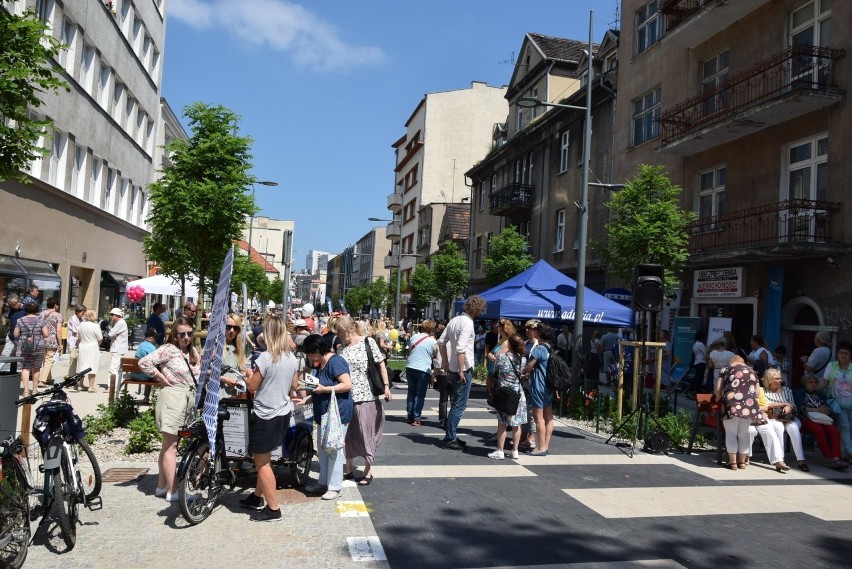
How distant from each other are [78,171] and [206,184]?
13329mm

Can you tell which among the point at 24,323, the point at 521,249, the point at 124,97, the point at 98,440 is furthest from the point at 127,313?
the point at 98,440

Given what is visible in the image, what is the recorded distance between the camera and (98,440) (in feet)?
29.3

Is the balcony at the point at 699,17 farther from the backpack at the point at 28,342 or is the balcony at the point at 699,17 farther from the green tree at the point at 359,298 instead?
the green tree at the point at 359,298

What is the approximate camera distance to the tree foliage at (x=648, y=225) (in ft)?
52.1

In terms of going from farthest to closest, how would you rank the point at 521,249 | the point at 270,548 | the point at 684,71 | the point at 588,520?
the point at 521,249
the point at 684,71
the point at 588,520
the point at 270,548

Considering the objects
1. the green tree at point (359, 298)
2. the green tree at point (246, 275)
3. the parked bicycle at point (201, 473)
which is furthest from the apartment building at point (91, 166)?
the green tree at point (359, 298)

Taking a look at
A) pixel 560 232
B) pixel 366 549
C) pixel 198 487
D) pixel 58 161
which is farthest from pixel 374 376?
pixel 560 232

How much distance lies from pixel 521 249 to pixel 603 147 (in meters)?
5.55

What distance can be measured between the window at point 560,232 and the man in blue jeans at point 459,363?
730 inches

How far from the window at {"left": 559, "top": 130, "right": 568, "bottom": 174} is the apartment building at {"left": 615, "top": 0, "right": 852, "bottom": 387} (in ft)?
21.8

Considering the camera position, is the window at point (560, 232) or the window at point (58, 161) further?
the window at point (560, 232)

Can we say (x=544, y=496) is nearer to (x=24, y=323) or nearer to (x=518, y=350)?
(x=518, y=350)

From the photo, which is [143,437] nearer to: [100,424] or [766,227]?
[100,424]

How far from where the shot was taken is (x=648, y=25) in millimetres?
22953
